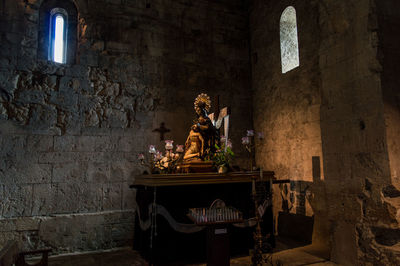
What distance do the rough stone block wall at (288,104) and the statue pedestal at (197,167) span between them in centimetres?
199

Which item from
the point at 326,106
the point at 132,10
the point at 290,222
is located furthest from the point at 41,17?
the point at 290,222

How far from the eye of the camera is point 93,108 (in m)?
5.84

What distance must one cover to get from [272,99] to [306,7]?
197cm

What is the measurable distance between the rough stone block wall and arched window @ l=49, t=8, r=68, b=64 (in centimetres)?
436

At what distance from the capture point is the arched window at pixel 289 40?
20.3ft

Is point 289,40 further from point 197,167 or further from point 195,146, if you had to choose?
point 197,167

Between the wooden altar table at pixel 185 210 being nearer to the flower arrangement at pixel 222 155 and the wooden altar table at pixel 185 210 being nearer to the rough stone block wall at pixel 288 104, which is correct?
the flower arrangement at pixel 222 155

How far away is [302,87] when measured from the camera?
5742mm

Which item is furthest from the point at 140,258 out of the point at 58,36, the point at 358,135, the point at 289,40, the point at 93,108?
the point at 289,40

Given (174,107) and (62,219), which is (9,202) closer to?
(62,219)

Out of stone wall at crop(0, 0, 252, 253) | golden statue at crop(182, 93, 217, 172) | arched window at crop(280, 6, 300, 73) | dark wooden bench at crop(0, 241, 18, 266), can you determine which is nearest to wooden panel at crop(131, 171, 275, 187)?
golden statue at crop(182, 93, 217, 172)

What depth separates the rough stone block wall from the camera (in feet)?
18.0

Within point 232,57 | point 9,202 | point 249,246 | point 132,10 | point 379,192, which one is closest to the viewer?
point 379,192

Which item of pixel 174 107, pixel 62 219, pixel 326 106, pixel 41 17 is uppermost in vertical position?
pixel 41 17
